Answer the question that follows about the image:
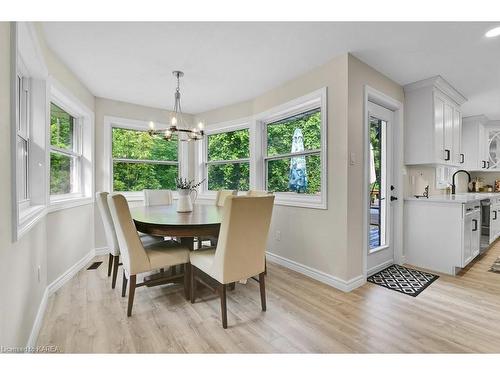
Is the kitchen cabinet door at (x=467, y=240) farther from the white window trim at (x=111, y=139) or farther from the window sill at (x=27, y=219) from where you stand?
the white window trim at (x=111, y=139)

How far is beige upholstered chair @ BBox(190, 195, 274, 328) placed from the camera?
170 cm

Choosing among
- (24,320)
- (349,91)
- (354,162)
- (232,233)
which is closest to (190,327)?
(232,233)

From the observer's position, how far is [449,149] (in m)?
3.41

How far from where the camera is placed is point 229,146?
13.9ft

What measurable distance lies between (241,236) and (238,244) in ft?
0.21

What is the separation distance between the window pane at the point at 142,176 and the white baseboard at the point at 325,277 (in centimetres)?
255

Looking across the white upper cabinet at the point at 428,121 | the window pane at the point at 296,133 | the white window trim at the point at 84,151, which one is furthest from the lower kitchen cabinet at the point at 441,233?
the white window trim at the point at 84,151

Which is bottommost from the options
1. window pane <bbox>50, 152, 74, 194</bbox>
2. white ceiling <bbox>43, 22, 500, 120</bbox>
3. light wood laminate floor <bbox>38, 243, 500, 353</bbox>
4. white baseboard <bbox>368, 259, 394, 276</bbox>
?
light wood laminate floor <bbox>38, 243, 500, 353</bbox>

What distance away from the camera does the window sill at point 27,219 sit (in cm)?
135

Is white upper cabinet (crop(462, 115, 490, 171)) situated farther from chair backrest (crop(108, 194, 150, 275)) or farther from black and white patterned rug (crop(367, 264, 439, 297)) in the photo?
chair backrest (crop(108, 194, 150, 275))

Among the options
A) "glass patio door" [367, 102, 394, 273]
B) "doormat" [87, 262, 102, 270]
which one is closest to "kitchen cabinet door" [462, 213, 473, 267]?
"glass patio door" [367, 102, 394, 273]

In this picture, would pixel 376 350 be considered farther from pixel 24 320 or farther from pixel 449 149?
pixel 449 149

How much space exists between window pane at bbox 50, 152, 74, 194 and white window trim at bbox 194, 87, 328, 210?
6.54ft
